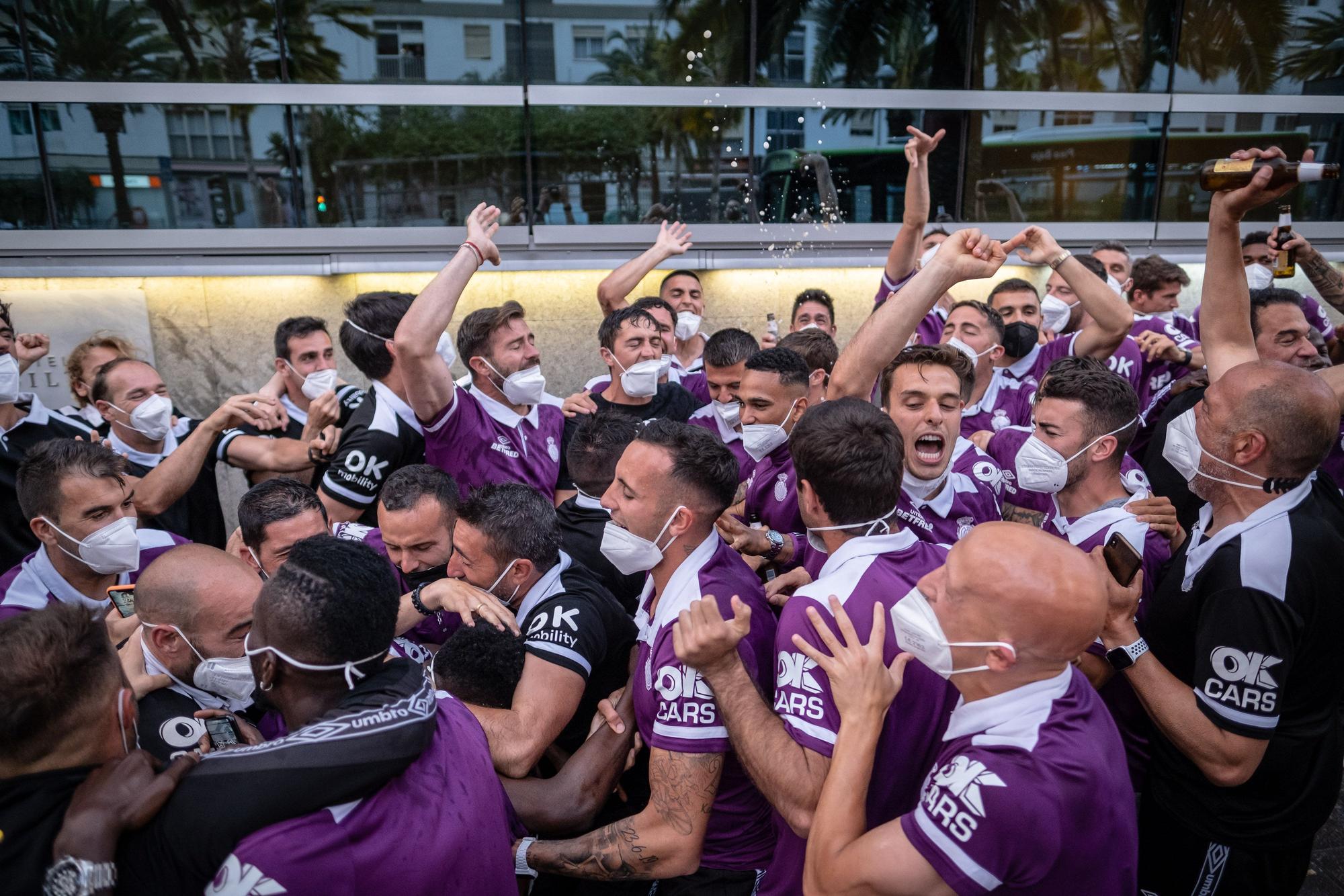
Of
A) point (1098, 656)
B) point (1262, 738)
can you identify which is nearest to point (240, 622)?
point (1098, 656)

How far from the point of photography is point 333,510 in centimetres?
438

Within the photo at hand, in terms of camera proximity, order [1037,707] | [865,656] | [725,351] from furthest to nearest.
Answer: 1. [725,351]
2. [865,656]
3. [1037,707]

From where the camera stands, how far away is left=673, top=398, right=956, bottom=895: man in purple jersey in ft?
7.35

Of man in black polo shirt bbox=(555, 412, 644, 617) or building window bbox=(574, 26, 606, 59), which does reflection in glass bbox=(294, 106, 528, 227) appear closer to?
building window bbox=(574, 26, 606, 59)

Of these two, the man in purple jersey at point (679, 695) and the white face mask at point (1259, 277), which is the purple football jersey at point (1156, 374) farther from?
the man in purple jersey at point (679, 695)

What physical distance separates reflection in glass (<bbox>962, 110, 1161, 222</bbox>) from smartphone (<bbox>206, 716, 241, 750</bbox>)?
8.73 metres

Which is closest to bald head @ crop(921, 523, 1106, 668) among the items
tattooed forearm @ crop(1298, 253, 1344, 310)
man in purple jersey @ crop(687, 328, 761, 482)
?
man in purple jersey @ crop(687, 328, 761, 482)

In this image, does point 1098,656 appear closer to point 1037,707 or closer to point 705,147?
point 1037,707

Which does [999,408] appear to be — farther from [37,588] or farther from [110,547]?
[37,588]

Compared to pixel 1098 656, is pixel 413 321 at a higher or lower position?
higher

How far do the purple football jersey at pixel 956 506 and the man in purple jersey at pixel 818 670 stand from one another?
809 millimetres

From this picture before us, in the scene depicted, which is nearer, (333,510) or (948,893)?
(948,893)

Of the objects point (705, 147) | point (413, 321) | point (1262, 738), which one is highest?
point (705, 147)

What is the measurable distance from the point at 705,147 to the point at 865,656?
7442 mm
